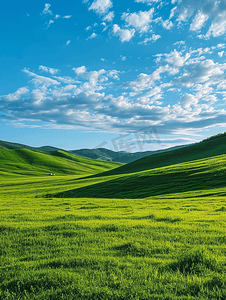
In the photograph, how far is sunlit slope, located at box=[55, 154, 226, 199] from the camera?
32.8 meters

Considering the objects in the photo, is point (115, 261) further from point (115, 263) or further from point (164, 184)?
point (164, 184)

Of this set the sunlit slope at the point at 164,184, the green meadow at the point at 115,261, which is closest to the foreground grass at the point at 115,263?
the green meadow at the point at 115,261

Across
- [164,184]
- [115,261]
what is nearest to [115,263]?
[115,261]

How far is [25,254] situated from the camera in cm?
821

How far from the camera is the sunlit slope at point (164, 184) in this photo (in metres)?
32.8

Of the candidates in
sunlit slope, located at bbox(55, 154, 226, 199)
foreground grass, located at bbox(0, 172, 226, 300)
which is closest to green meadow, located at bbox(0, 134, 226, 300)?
foreground grass, located at bbox(0, 172, 226, 300)

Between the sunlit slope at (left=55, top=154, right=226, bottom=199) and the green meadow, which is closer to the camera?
the green meadow

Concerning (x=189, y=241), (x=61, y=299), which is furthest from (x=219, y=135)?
(x=61, y=299)

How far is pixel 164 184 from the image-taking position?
37125mm

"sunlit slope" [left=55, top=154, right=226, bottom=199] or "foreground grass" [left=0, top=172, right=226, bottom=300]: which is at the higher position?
"foreground grass" [left=0, top=172, right=226, bottom=300]

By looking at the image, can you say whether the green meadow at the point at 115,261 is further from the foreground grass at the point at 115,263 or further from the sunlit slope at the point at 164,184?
the sunlit slope at the point at 164,184

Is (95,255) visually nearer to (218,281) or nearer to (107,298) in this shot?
(107,298)

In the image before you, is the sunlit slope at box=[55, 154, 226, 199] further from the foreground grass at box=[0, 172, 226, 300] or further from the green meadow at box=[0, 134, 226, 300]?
the foreground grass at box=[0, 172, 226, 300]

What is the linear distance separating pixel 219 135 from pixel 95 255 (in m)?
95.2
